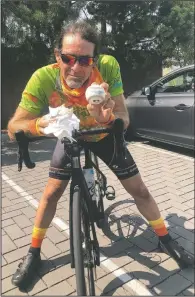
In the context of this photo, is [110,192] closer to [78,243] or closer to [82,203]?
[82,203]

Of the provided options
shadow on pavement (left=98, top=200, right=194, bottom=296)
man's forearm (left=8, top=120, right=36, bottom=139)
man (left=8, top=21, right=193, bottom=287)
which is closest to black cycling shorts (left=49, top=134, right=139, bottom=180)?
man (left=8, top=21, right=193, bottom=287)

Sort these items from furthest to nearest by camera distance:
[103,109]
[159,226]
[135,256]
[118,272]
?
[135,256] → [118,272] → [159,226] → [103,109]

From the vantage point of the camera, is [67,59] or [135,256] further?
[135,256]

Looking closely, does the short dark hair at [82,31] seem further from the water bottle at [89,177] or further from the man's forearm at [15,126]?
the water bottle at [89,177]

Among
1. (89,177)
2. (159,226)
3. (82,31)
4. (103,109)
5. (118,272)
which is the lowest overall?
(118,272)

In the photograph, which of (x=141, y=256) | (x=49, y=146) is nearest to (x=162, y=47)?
(x=49, y=146)

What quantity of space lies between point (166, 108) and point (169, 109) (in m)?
0.02

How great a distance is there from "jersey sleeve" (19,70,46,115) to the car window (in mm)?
456

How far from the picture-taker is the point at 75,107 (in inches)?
46.6

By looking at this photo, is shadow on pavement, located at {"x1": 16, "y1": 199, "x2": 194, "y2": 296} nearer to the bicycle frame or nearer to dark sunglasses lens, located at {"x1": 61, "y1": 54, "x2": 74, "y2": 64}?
the bicycle frame

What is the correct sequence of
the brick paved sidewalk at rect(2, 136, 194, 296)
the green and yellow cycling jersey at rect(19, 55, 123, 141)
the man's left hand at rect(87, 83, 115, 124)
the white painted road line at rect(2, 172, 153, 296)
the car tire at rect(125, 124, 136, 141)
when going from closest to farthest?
the man's left hand at rect(87, 83, 115, 124), the green and yellow cycling jersey at rect(19, 55, 123, 141), the car tire at rect(125, 124, 136, 141), the brick paved sidewalk at rect(2, 136, 194, 296), the white painted road line at rect(2, 172, 153, 296)

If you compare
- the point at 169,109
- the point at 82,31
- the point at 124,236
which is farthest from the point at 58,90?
the point at 124,236

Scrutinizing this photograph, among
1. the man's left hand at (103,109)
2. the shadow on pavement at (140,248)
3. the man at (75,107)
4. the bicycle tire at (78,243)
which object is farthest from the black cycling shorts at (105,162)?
the man's left hand at (103,109)

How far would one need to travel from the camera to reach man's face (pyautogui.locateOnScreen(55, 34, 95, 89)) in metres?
0.87
